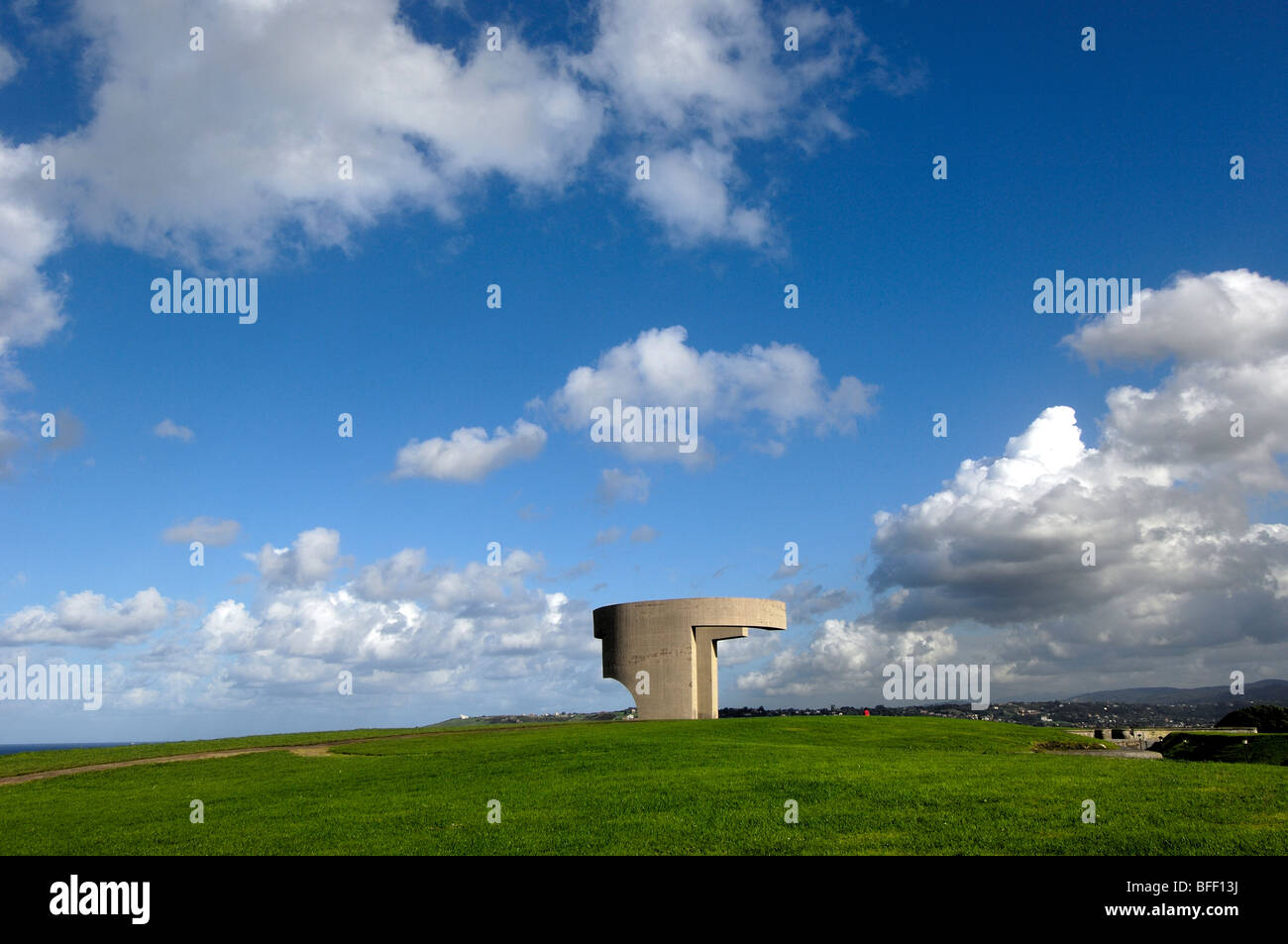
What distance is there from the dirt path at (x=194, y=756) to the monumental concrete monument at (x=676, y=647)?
50.2 feet

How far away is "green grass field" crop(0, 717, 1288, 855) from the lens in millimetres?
13094

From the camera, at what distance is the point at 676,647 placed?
2099 inches

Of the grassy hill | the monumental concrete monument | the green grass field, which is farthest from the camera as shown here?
the monumental concrete monument

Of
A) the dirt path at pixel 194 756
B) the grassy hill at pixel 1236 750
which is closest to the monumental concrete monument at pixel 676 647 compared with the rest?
the dirt path at pixel 194 756

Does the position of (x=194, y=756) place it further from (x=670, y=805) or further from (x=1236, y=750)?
(x=1236, y=750)

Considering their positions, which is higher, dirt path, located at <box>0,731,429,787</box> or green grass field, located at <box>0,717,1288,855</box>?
green grass field, located at <box>0,717,1288,855</box>

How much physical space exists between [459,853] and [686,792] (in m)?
5.88

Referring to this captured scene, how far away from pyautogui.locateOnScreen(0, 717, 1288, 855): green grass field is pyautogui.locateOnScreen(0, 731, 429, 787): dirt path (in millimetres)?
2343

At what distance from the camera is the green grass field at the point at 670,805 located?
516 inches

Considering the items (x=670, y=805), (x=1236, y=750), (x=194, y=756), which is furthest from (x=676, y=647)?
(x=670, y=805)

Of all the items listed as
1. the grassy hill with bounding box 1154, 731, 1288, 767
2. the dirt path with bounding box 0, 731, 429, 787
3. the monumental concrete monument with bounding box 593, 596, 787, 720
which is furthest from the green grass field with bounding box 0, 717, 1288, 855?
the monumental concrete monument with bounding box 593, 596, 787, 720

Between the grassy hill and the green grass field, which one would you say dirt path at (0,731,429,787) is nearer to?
the green grass field
